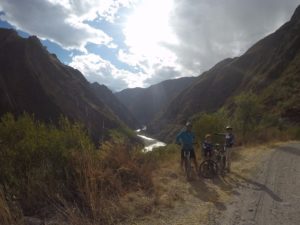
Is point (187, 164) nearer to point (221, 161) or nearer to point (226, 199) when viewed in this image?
point (221, 161)

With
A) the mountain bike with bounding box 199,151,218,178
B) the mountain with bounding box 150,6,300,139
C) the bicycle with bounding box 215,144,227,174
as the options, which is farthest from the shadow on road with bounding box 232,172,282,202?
the mountain with bounding box 150,6,300,139

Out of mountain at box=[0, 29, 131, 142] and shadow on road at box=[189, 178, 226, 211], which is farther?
mountain at box=[0, 29, 131, 142]

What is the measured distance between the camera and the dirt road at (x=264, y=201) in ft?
22.1

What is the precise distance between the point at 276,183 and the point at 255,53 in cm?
13873

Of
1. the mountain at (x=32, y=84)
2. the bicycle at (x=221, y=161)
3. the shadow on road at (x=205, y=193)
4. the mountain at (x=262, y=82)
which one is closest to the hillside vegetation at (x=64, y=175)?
the shadow on road at (x=205, y=193)

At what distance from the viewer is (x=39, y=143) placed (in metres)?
8.40

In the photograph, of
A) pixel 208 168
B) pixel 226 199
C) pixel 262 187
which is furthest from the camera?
pixel 208 168

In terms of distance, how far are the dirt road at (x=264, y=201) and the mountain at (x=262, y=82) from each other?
34.9 metres

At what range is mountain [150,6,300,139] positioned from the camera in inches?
2359

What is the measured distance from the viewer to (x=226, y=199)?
334 inches

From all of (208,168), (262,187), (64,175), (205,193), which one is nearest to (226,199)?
(205,193)

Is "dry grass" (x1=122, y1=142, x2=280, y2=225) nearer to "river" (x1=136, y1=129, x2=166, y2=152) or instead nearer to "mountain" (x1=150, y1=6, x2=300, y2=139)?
"river" (x1=136, y1=129, x2=166, y2=152)

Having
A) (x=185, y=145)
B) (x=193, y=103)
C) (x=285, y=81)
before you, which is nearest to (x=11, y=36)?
(x=285, y=81)

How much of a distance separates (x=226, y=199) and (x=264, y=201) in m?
0.90
